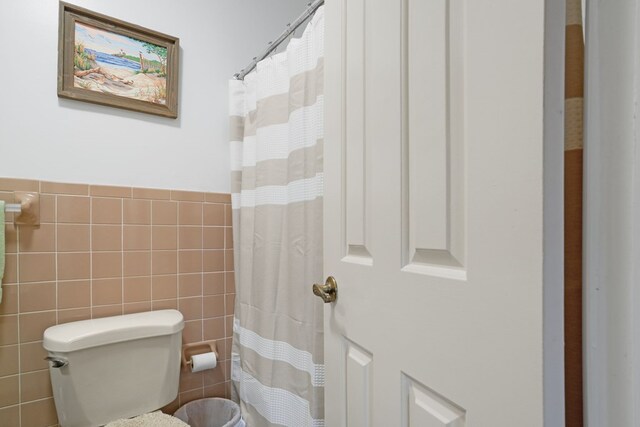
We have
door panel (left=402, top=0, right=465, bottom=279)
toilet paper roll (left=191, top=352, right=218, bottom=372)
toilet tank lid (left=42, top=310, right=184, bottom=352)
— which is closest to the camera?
door panel (left=402, top=0, right=465, bottom=279)

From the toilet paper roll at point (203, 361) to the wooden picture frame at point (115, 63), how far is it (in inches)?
41.7

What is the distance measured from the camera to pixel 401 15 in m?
0.55

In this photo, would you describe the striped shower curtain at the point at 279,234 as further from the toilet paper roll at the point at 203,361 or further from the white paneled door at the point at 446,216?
the white paneled door at the point at 446,216

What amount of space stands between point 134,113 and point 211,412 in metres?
1.36

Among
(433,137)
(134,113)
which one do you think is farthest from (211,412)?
(433,137)

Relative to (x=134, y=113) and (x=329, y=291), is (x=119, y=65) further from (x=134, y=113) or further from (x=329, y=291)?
(x=329, y=291)

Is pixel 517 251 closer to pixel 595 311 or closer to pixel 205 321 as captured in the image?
pixel 595 311

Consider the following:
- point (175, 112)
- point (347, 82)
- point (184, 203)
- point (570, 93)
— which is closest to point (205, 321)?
point (184, 203)

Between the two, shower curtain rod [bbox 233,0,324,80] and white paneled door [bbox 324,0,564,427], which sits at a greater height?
shower curtain rod [bbox 233,0,324,80]

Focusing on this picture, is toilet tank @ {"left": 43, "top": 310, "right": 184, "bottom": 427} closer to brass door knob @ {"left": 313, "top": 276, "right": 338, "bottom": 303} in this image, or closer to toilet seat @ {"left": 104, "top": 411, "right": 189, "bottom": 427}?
toilet seat @ {"left": 104, "top": 411, "right": 189, "bottom": 427}

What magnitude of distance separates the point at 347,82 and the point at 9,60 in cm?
124

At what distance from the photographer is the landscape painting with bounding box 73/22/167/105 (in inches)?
45.9

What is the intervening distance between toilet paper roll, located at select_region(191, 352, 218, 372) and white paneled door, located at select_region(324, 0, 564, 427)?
2.53ft

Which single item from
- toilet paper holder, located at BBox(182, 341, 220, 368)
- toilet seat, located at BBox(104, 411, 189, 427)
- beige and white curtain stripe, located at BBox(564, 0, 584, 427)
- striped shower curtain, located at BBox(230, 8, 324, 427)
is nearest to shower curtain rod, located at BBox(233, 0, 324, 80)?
striped shower curtain, located at BBox(230, 8, 324, 427)
